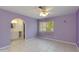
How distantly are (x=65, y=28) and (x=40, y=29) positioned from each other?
135 inches

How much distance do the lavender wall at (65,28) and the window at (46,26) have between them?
0.49m

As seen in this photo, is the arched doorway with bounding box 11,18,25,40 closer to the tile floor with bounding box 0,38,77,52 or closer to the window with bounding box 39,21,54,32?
the window with bounding box 39,21,54,32

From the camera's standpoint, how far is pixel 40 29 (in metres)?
10.1

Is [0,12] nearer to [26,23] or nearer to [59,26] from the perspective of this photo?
[26,23]

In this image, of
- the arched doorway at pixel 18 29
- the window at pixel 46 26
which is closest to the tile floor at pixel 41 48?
the arched doorway at pixel 18 29

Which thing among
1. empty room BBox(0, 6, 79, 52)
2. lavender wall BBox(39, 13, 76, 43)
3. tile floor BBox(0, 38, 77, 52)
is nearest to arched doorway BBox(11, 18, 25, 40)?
empty room BBox(0, 6, 79, 52)

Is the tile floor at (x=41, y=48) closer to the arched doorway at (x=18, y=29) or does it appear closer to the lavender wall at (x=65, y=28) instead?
the lavender wall at (x=65, y=28)

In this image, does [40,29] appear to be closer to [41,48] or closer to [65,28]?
[65,28]

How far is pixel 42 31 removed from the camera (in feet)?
32.2

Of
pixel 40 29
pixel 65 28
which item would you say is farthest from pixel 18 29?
pixel 65 28

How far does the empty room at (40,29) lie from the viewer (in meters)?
4.93

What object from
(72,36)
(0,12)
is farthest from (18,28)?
(72,36)

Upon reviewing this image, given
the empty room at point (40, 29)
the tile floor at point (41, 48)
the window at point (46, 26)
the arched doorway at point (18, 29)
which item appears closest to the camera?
the tile floor at point (41, 48)
